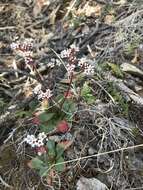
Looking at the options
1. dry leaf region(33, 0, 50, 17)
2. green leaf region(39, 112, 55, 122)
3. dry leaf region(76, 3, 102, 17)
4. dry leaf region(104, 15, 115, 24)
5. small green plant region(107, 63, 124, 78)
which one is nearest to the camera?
green leaf region(39, 112, 55, 122)

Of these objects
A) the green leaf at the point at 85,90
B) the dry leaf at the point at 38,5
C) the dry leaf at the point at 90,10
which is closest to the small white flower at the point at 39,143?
the green leaf at the point at 85,90

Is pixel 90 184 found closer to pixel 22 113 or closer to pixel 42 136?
pixel 42 136

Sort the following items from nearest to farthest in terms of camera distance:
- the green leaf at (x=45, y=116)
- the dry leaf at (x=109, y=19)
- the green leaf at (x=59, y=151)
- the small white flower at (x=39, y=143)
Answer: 1. the small white flower at (x=39, y=143)
2. the green leaf at (x=59, y=151)
3. the green leaf at (x=45, y=116)
4. the dry leaf at (x=109, y=19)

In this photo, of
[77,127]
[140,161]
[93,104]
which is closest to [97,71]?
[93,104]

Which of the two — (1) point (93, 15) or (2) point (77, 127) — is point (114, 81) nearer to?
(2) point (77, 127)

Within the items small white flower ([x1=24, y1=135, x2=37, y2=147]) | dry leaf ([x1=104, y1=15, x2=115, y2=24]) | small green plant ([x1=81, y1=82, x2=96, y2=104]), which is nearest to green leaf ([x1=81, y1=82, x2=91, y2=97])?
small green plant ([x1=81, y1=82, x2=96, y2=104])

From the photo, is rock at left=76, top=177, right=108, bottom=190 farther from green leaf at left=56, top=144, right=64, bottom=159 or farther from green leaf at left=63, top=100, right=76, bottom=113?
green leaf at left=63, top=100, right=76, bottom=113

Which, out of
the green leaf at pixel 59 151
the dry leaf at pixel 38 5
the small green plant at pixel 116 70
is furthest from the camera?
the dry leaf at pixel 38 5

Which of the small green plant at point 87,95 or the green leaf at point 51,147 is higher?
the small green plant at point 87,95

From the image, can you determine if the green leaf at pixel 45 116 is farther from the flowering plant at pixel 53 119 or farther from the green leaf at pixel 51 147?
the green leaf at pixel 51 147
